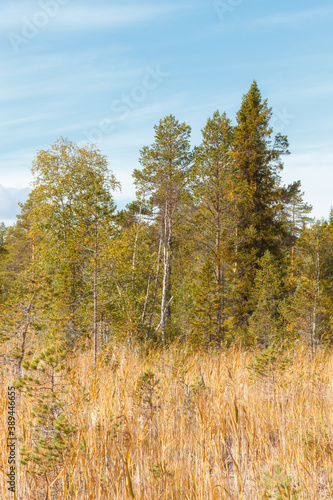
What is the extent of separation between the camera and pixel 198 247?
17984 mm

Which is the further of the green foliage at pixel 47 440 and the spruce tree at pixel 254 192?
the spruce tree at pixel 254 192

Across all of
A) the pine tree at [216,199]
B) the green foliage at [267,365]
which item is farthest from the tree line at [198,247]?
the green foliage at [267,365]

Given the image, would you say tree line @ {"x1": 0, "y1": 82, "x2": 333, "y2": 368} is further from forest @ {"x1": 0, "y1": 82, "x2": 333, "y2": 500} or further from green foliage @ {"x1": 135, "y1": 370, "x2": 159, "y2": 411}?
green foliage @ {"x1": 135, "y1": 370, "x2": 159, "y2": 411}

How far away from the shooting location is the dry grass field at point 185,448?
92.4 inches

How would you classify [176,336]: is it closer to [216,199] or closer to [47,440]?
[216,199]

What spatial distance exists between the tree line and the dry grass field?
504 cm

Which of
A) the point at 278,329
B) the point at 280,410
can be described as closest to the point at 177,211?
the point at 278,329

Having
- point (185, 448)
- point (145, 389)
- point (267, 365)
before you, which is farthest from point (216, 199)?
point (185, 448)

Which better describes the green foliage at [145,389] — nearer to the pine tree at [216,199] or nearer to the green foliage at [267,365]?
the green foliage at [267,365]

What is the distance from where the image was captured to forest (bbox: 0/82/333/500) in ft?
8.62

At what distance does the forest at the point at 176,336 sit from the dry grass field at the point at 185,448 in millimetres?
23

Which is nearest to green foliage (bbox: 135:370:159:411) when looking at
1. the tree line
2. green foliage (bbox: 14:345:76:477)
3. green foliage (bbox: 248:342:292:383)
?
green foliage (bbox: 14:345:76:477)

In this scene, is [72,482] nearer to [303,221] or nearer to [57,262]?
[57,262]

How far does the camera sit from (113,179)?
963 inches
